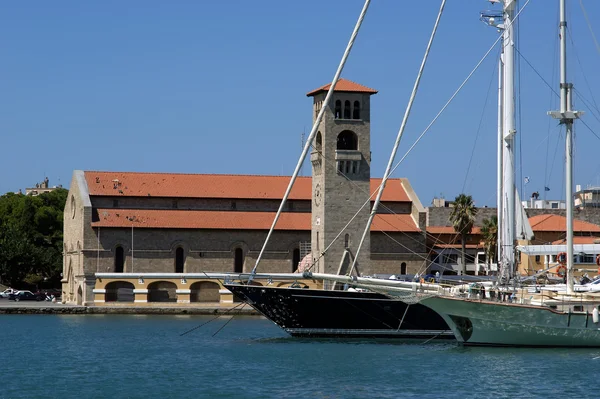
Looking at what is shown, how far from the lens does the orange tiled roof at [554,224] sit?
85.7m

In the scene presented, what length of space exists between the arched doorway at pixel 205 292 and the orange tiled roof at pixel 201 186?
7479mm

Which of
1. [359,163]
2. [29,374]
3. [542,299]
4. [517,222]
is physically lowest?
[29,374]

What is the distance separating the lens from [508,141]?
4434 centimetres

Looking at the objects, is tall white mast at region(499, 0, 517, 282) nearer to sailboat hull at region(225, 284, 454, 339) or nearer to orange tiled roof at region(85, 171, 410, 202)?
sailboat hull at region(225, 284, 454, 339)

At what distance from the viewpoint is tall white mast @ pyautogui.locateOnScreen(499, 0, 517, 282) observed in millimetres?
42938

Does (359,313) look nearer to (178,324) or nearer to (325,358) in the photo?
(325,358)

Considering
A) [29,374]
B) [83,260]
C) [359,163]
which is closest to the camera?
[29,374]

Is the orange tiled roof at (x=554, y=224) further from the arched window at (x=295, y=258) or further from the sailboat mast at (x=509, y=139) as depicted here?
the sailboat mast at (x=509, y=139)

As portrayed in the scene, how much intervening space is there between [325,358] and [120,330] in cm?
2006

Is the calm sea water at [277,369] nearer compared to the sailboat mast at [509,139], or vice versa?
the calm sea water at [277,369]

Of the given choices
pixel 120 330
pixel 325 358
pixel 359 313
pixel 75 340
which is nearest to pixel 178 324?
pixel 120 330

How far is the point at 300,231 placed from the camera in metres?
83.8

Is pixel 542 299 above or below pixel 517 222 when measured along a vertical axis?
below

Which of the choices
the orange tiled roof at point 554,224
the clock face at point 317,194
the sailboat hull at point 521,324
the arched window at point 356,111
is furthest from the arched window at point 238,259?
the sailboat hull at point 521,324
